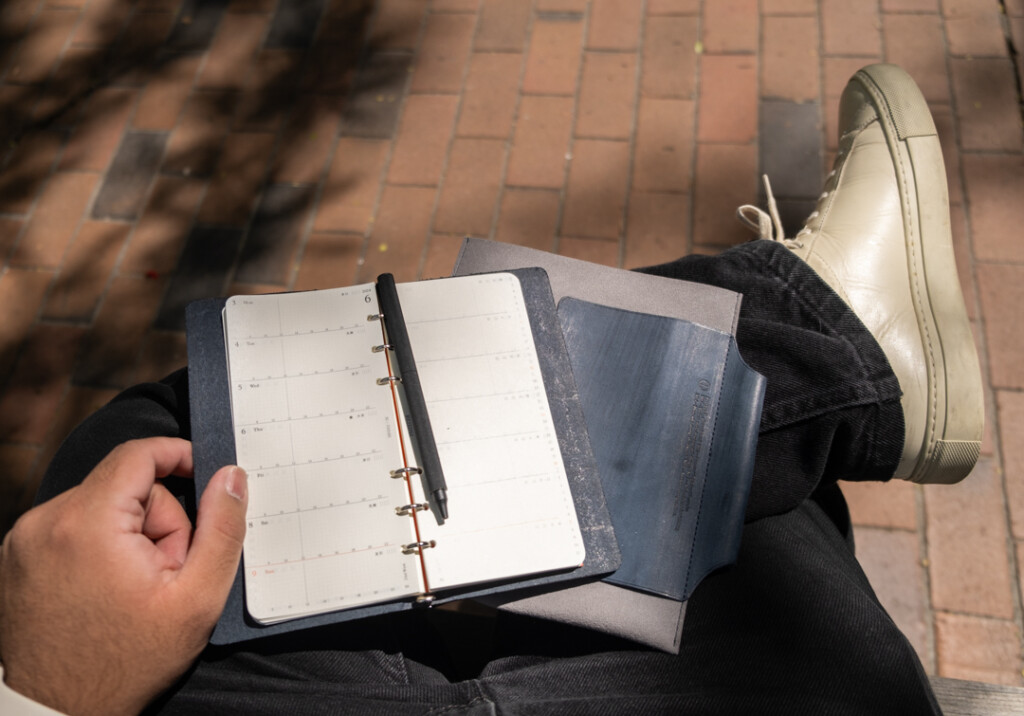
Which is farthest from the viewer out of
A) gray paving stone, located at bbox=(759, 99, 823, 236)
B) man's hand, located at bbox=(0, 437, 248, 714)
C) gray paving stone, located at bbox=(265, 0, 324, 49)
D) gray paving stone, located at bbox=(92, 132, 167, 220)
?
gray paving stone, located at bbox=(265, 0, 324, 49)

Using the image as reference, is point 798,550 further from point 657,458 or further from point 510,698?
point 510,698

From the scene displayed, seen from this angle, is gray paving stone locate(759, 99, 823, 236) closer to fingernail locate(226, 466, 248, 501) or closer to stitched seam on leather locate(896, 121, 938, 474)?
stitched seam on leather locate(896, 121, 938, 474)

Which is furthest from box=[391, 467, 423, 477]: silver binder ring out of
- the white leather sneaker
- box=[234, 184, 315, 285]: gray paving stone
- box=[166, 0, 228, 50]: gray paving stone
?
box=[166, 0, 228, 50]: gray paving stone

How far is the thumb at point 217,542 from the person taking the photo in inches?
36.7

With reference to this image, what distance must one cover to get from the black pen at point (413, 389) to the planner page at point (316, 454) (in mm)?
30

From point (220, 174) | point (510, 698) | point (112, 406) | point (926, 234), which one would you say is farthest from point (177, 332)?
point (926, 234)

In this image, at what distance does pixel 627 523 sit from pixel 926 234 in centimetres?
102

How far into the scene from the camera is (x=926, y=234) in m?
1.57

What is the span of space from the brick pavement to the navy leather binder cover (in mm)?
798

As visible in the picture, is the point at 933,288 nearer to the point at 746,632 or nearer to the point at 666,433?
the point at 666,433

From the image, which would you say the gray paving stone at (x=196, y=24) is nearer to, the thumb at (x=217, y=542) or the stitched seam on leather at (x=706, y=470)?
the thumb at (x=217, y=542)

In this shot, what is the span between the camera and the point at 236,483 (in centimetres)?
99

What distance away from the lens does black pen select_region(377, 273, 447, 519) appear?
99 cm

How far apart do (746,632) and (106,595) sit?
3.02 feet
